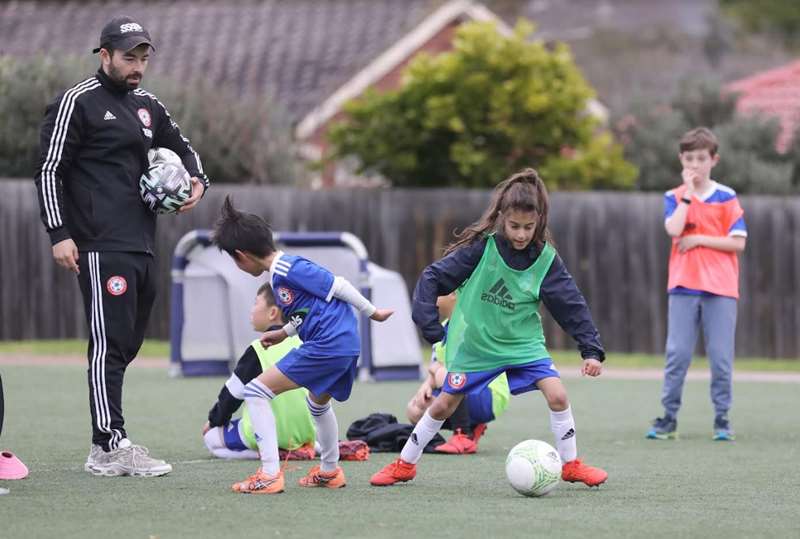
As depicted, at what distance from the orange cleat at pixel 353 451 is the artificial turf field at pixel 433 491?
9cm

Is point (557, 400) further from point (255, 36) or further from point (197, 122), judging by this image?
point (255, 36)

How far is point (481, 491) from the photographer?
7.59 meters

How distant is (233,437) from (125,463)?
127cm

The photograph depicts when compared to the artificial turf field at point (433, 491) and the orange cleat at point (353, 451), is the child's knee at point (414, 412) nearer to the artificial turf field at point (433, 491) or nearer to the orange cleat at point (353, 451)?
the artificial turf field at point (433, 491)

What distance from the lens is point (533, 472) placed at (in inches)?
285

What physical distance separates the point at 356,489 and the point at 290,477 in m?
0.66

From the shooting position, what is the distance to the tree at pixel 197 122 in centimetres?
2100

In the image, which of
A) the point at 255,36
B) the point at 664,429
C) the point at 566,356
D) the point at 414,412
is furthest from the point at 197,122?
the point at 414,412

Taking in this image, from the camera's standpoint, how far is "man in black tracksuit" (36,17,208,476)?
7773mm

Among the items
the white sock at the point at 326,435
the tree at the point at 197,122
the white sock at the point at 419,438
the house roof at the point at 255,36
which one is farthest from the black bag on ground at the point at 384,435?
the house roof at the point at 255,36

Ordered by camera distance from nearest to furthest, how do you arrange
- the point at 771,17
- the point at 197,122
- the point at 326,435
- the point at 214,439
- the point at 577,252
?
1. the point at 326,435
2. the point at 214,439
3. the point at 577,252
4. the point at 197,122
5. the point at 771,17

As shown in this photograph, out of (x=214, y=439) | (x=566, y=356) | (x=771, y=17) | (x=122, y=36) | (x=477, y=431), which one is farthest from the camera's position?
(x=771, y=17)

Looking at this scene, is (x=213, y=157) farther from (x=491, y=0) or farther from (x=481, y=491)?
(x=491, y=0)

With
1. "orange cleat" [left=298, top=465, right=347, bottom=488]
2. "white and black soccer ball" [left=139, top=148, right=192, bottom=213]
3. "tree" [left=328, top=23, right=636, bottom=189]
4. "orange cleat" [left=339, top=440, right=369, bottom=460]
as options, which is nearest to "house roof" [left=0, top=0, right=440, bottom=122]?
"tree" [left=328, top=23, right=636, bottom=189]
